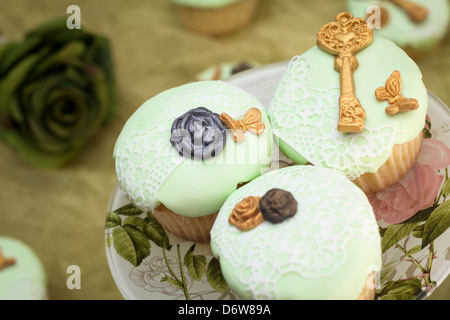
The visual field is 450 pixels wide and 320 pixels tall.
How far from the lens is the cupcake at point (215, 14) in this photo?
6.61ft

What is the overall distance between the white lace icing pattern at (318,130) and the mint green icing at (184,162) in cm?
4

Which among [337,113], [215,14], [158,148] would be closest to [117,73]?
[215,14]

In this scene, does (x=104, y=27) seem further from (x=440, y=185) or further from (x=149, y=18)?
(x=440, y=185)

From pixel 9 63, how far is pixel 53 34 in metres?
0.17

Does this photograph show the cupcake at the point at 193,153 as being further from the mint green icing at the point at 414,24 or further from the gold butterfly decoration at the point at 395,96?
the mint green icing at the point at 414,24

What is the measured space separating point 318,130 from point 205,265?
313 mm

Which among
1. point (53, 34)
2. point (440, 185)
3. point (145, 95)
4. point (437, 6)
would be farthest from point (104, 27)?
point (440, 185)

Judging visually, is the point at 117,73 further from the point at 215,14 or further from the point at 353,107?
the point at 353,107

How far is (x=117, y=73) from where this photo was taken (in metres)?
2.12

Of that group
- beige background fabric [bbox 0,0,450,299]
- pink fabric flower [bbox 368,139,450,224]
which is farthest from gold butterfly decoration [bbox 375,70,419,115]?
beige background fabric [bbox 0,0,450,299]

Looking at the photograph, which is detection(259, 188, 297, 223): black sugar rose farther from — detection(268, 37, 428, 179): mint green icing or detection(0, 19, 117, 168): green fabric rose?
detection(0, 19, 117, 168): green fabric rose

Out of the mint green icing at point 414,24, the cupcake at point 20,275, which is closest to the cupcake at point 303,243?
the cupcake at point 20,275

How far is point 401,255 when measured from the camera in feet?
2.64
